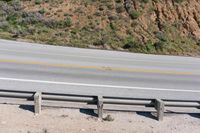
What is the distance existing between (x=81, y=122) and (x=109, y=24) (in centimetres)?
2140

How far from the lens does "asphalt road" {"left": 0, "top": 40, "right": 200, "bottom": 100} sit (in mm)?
13008

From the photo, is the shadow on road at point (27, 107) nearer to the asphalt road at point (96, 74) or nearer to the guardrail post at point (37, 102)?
the guardrail post at point (37, 102)

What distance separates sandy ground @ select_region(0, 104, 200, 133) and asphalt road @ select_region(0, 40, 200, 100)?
2311 millimetres

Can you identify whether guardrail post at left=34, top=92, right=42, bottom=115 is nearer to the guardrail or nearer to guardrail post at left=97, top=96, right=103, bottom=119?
the guardrail

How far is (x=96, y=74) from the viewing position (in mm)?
15555

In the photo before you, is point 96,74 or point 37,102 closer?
point 37,102

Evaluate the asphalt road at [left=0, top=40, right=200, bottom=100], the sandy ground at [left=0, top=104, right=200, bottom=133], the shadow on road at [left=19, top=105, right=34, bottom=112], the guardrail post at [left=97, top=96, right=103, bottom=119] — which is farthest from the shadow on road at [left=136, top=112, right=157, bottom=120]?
the shadow on road at [left=19, top=105, right=34, bottom=112]

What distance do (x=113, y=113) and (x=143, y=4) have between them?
76.5ft

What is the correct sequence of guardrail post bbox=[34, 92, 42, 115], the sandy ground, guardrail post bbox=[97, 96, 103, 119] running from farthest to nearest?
guardrail post bbox=[97, 96, 103, 119], guardrail post bbox=[34, 92, 42, 115], the sandy ground

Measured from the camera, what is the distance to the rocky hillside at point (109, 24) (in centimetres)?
2809

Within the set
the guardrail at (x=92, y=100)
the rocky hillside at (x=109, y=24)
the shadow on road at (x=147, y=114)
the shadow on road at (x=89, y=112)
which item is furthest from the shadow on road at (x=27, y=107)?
the rocky hillside at (x=109, y=24)

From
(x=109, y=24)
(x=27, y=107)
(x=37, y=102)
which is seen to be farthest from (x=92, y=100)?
(x=109, y=24)

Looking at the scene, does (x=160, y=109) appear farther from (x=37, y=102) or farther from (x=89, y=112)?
(x=37, y=102)

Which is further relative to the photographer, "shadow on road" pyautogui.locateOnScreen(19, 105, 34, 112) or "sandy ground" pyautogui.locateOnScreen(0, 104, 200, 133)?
"shadow on road" pyautogui.locateOnScreen(19, 105, 34, 112)
